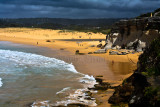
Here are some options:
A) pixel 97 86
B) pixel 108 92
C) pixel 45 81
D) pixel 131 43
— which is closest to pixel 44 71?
pixel 45 81

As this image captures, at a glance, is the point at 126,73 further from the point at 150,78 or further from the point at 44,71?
the point at 150,78

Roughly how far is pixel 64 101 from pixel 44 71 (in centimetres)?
743

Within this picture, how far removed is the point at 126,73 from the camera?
1589 centimetres

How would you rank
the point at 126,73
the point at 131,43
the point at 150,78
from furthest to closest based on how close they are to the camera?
the point at 131,43
the point at 126,73
the point at 150,78

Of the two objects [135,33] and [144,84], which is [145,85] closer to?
[144,84]

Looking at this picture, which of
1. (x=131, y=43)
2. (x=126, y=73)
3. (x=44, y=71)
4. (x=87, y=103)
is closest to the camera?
(x=87, y=103)

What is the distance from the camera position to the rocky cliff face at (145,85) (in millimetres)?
6199

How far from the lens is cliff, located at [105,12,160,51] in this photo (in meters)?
25.3

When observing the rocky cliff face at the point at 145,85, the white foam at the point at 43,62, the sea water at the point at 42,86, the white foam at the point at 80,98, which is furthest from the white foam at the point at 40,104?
the white foam at the point at 43,62

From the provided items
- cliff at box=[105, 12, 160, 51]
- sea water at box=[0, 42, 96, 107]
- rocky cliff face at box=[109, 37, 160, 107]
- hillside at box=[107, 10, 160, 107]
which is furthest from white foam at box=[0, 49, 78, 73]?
cliff at box=[105, 12, 160, 51]

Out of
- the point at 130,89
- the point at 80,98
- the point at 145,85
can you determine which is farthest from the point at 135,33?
the point at 145,85

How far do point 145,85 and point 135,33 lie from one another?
21.7 m

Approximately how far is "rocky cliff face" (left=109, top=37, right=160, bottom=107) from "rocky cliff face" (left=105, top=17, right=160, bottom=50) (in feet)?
53.1

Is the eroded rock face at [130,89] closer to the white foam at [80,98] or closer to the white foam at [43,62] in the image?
the white foam at [80,98]
